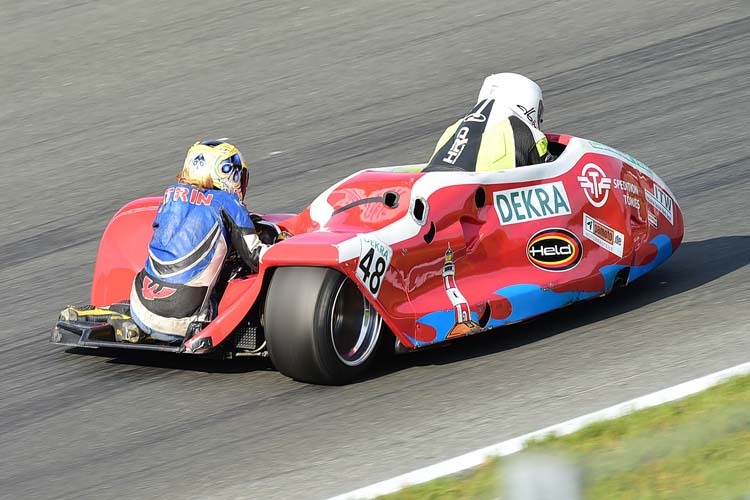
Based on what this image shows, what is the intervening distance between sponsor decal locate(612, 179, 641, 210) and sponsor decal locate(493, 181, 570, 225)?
1.34 feet

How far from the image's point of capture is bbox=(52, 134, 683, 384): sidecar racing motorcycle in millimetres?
6121

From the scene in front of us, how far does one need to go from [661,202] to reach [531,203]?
3.47 ft

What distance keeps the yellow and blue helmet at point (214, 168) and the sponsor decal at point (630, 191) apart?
6.71ft

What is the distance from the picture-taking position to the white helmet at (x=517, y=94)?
7.29 meters

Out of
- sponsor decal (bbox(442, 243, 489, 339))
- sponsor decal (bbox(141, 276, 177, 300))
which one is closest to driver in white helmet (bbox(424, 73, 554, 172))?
sponsor decal (bbox(442, 243, 489, 339))

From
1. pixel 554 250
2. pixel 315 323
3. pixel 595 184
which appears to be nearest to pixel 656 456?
pixel 315 323

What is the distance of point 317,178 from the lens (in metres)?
10.4

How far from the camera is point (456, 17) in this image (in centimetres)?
1434

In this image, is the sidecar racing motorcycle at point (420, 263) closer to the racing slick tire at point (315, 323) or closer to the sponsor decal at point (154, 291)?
the racing slick tire at point (315, 323)

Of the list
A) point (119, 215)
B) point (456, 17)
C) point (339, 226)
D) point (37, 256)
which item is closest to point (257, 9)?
point (456, 17)

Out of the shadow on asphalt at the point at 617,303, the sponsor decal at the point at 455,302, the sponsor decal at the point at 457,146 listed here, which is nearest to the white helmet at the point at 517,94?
the sponsor decal at the point at 457,146

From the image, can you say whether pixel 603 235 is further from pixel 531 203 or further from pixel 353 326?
pixel 353 326

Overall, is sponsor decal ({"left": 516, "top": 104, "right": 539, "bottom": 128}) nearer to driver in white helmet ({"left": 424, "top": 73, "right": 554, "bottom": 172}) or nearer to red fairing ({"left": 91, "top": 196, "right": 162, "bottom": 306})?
driver in white helmet ({"left": 424, "top": 73, "right": 554, "bottom": 172})

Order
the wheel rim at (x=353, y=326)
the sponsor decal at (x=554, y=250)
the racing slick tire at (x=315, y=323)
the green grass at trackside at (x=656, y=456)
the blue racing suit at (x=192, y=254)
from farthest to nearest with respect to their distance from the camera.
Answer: the sponsor decal at (x=554, y=250) → the blue racing suit at (x=192, y=254) → the wheel rim at (x=353, y=326) → the racing slick tire at (x=315, y=323) → the green grass at trackside at (x=656, y=456)
